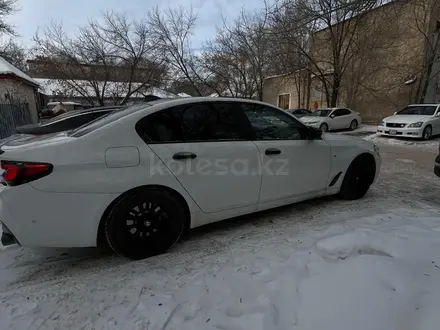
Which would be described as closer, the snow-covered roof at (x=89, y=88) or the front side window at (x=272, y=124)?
the front side window at (x=272, y=124)

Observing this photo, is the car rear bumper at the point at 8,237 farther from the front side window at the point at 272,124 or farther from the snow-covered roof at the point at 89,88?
the snow-covered roof at the point at 89,88

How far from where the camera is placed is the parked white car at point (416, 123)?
11711 mm

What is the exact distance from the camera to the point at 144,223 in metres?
2.66

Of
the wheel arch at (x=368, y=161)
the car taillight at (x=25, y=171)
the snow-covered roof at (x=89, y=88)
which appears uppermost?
the snow-covered roof at (x=89, y=88)

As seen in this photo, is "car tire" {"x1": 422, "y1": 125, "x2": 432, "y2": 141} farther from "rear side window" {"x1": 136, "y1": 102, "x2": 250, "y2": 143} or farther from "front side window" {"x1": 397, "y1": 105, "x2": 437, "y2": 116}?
"rear side window" {"x1": 136, "y1": 102, "x2": 250, "y2": 143}

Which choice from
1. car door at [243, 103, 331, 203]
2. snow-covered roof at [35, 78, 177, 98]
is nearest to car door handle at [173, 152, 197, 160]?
car door at [243, 103, 331, 203]

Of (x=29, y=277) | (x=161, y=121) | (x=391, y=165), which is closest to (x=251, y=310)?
(x=161, y=121)

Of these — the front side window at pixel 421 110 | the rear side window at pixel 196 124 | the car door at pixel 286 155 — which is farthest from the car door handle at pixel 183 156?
the front side window at pixel 421 110

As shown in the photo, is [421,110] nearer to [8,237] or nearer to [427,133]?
[427,133]

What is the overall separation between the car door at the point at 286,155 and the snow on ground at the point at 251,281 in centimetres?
45

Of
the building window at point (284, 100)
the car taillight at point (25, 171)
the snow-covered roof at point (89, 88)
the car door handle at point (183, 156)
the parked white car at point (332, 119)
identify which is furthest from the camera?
the building window at point (284, 100)

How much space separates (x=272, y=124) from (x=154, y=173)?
1584 mm

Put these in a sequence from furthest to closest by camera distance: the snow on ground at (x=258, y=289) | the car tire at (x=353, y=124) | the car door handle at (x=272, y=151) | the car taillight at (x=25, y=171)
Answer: the car tire at (x=353, y=124) < the car door handle at (x=272, y=151) < the car taillight at (x=25, y=171) < the snow on ground at (x=258, y=289)

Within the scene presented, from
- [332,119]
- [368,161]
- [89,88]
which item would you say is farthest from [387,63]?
[89,88]
